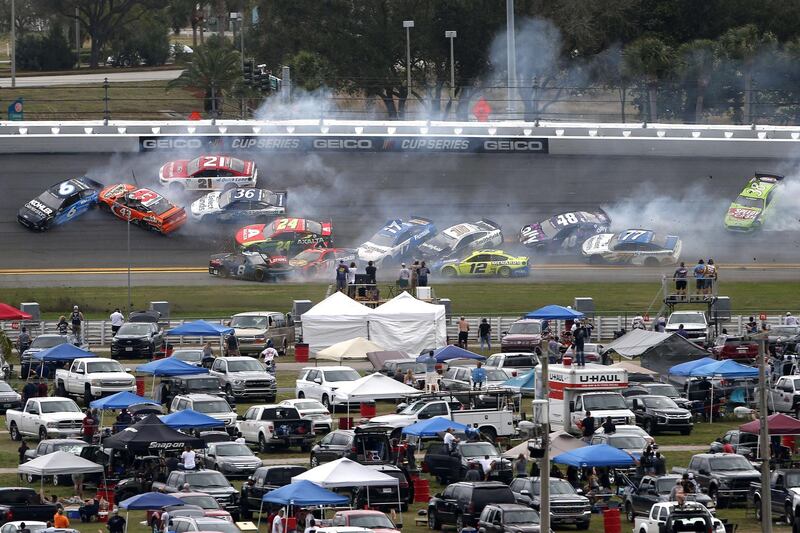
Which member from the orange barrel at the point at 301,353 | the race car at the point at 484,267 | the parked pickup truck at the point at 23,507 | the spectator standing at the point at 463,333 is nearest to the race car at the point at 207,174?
the race car at the point at 484,267

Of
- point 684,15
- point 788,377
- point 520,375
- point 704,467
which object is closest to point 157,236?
point 520,375

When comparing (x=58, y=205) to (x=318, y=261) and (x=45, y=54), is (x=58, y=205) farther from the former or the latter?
(x=45, y=54)

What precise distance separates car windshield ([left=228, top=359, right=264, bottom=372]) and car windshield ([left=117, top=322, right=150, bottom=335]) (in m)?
6.88

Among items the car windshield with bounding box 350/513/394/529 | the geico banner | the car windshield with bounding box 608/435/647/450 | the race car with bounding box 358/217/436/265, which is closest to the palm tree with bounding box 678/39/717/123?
the geico banner

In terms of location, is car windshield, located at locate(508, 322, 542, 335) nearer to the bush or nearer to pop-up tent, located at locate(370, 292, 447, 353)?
pop-up tent, located at locate(370, 292, 447, 353)

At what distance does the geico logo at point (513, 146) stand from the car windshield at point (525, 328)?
78.5ft

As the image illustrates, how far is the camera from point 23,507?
90.3 ft

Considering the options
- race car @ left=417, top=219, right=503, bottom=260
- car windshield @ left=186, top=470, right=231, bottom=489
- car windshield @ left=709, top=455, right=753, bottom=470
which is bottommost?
car windshield @ left=709, top=455, right=753, bottom=470

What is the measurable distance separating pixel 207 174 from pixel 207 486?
3770 centimetres

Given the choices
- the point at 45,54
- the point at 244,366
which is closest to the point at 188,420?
the point at 244,366

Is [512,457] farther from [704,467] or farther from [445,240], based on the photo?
[445,240]

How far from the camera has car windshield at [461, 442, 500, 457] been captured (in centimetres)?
3297

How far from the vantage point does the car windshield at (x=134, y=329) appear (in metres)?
48.6

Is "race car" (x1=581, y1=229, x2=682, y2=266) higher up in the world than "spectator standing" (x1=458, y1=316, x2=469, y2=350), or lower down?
higher up
